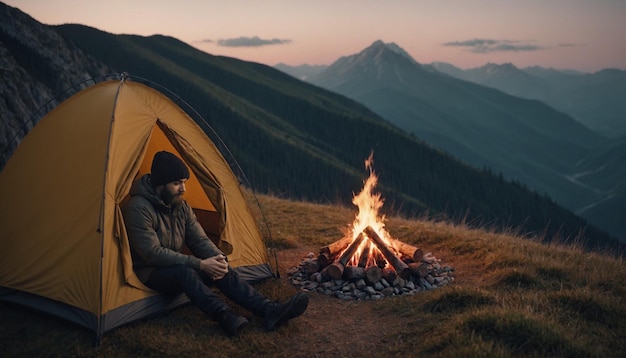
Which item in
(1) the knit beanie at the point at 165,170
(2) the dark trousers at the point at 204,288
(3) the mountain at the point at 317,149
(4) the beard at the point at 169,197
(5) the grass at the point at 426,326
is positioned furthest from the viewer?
(3) the mountain at the point at 317,149

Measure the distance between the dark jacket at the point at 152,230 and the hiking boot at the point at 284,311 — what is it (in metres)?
1.39

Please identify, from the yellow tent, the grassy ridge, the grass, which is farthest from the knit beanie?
the grassy ridge

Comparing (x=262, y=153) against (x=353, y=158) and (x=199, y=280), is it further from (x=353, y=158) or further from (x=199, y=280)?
(x=199, y=280)

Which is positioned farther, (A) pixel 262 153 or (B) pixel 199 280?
(A) pixel 262 153

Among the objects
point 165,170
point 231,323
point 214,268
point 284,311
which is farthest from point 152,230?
point 284,311

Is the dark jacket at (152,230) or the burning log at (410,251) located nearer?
the dark jacket at (152,230)

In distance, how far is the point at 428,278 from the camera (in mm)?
9523

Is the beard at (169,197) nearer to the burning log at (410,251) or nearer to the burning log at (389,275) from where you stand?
the burning log at (389,275)

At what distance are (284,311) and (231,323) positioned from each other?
2.67 ft

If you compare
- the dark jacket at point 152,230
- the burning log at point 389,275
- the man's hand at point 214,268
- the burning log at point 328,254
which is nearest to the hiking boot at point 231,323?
the man's hand at point 214,268

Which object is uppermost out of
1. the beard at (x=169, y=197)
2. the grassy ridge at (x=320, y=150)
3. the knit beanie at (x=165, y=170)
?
the knit beanie at (x=165, y=170)

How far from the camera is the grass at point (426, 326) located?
6.26m

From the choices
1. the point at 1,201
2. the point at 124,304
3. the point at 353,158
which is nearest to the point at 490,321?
the point at 124,304

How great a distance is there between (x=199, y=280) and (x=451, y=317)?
12.8 ft
